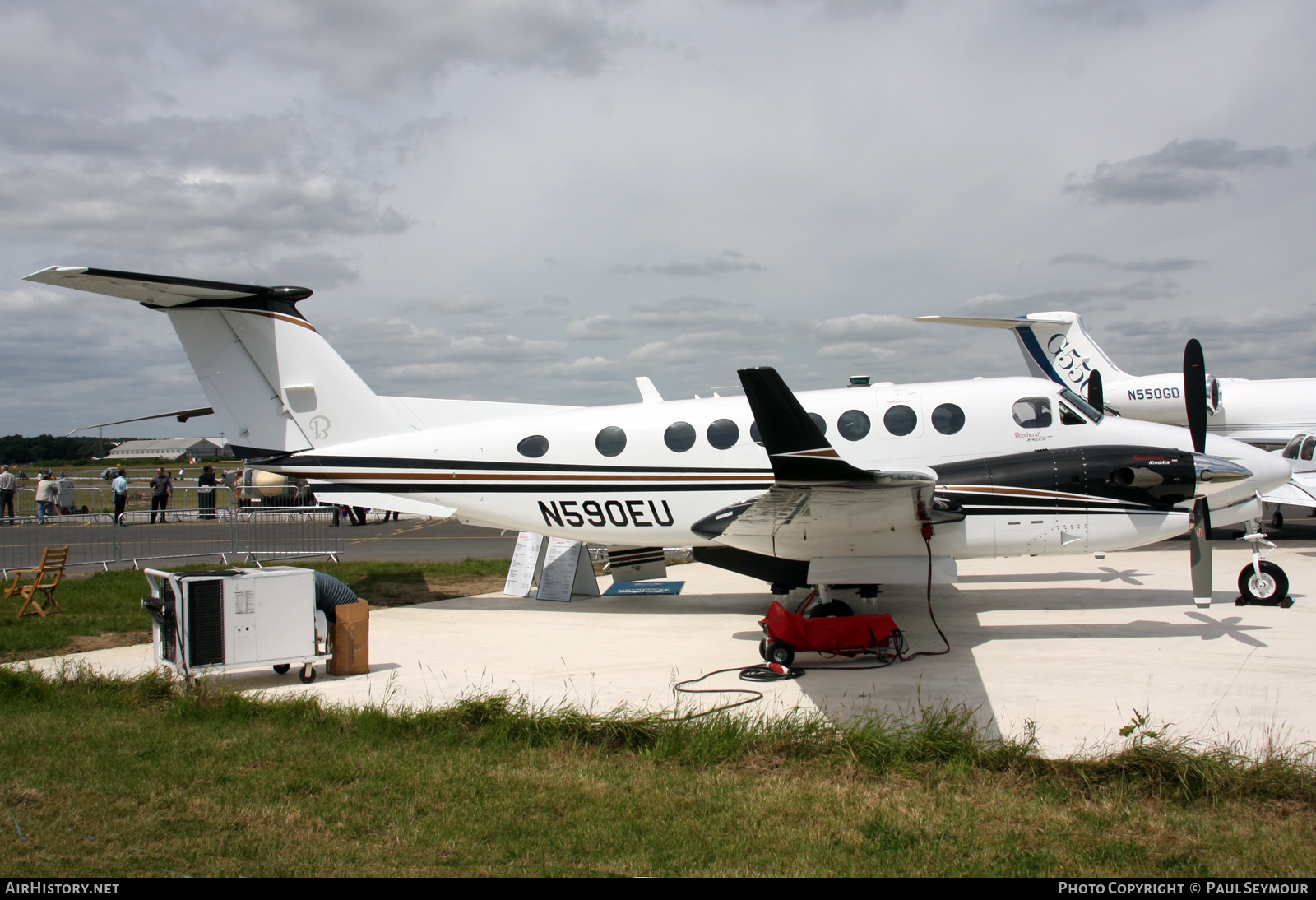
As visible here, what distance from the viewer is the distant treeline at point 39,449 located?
354 feet

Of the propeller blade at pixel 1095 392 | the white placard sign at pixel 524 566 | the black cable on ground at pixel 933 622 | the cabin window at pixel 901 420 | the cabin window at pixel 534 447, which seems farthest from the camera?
the white placard sign at pixel 524 566

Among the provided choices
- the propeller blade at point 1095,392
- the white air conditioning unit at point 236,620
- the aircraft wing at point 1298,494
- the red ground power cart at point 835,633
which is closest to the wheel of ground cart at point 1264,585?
the propeller blade at point 1095,392

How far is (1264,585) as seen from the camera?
10.2 meters

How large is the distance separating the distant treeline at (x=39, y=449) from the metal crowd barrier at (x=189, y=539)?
97.6 metres

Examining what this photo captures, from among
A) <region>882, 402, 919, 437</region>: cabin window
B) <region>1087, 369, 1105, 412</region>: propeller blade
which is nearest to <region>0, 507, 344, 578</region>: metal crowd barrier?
<region>882, 402, 919, 437</region>: cabin window

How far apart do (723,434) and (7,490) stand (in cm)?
2765

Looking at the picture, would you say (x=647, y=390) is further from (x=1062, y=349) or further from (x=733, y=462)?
(x=1062, y=349)

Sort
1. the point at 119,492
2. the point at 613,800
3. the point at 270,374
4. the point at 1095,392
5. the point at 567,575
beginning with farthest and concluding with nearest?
the point at 119,492 → the point at 567,575 → the point at 1095,392 → the point at 270,374 → the point at 613,800

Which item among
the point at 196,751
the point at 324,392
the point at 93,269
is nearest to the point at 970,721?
the point at 196,751

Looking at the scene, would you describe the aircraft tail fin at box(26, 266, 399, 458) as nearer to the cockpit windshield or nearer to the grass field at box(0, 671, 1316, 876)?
the grass field at box(0, 671, 1316, 876)

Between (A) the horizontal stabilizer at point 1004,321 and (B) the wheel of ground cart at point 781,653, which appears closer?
(B) the wheel of ground cart at point 781,653

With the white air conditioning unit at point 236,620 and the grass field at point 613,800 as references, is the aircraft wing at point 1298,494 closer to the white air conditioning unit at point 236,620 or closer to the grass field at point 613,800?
the grass field at point 613,800

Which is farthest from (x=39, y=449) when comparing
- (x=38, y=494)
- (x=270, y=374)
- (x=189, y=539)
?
(x=270, y=374)

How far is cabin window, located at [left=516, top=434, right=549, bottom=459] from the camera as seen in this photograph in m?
11.2
